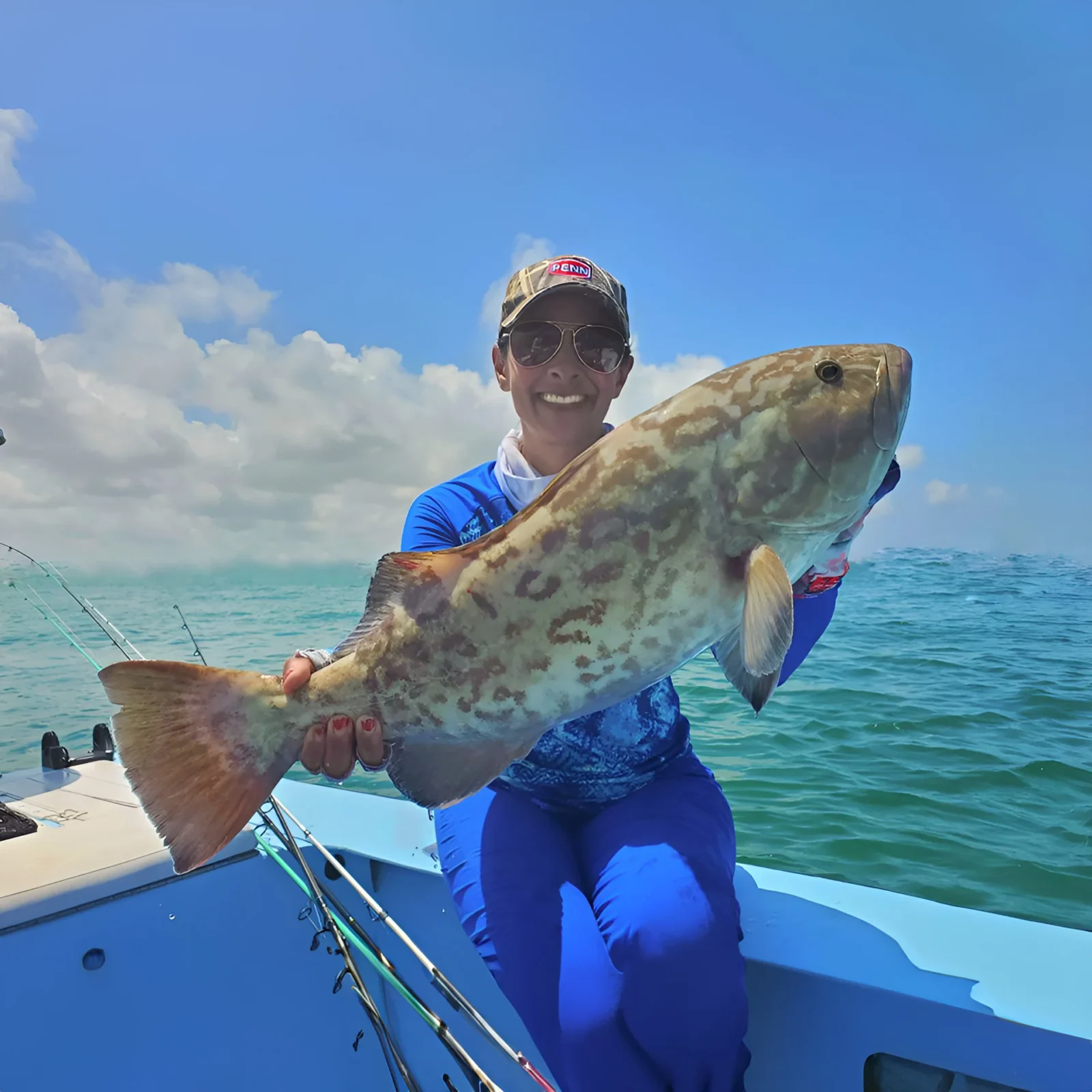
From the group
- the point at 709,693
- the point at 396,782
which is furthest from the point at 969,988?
the point at 709,693

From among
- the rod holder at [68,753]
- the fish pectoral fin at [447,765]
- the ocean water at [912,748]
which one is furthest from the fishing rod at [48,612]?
the fish pectoral fin at [447,765]

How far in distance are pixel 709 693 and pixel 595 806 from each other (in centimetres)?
752

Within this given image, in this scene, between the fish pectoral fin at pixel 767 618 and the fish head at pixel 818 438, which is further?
the fish head at pixel 818 438

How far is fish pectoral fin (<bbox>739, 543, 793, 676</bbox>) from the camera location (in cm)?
163

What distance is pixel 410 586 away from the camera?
1929mm

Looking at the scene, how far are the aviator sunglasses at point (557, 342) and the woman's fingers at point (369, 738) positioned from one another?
147cm

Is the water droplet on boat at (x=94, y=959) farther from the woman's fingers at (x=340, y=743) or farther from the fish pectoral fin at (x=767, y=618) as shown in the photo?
the fish pectoral fin at (x=767, y=618)

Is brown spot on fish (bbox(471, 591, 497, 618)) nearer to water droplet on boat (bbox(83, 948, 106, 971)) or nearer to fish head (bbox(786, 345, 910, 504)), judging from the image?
fish head (bbox(786, 345, 910, 504))

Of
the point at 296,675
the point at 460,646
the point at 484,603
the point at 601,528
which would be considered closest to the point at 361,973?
the point at 296,675

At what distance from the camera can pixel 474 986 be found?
9.87 ft

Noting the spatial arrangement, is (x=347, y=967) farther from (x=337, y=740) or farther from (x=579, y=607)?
(x=579, y=607)

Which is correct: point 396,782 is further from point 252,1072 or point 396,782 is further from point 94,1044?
point 252,1072

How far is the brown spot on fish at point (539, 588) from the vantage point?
70.7 inches

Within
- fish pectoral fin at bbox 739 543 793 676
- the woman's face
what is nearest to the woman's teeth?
the woman's face
